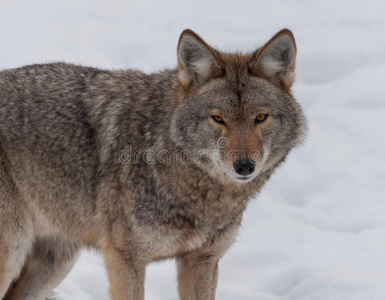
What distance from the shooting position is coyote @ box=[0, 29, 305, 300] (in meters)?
4.54

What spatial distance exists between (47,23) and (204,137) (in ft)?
25.2

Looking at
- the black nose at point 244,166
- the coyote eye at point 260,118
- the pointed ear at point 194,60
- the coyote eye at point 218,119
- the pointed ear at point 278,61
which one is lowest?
the black nose at point 244,166

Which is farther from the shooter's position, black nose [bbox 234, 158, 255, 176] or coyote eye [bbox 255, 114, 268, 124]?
coyote eye [bbox 255, 114, 268, 124]

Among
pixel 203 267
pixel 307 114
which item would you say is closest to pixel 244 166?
pixel 203 267

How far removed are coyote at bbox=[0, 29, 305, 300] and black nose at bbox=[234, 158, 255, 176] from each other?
57 mm

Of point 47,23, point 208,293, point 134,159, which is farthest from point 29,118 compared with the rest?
point 47,23

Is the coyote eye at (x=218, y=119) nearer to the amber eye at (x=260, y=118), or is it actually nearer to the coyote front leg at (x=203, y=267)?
the amber eye at (x=260, y=118)

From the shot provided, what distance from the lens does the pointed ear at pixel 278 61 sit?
Answer: 457 cm

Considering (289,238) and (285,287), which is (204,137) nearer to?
(285,287)

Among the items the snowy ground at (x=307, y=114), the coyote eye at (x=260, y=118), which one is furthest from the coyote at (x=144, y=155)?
the snowy ground at (x=307, y=114)

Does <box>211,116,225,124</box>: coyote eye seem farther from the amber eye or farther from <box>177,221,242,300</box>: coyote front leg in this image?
<box>177,221,242,300</box>: coyote front leg

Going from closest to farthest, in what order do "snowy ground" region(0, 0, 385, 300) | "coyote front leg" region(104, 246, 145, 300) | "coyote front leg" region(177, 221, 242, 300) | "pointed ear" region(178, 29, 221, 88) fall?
1. "pointed ear" region(178, 29, 221, 88)
2. "coyote front leg" region(104, 246, 145, 300)
3. "coyote front leg" region(177, 221, 242, 300)
4. "snowy ground" region(0, 0, 385, 300)

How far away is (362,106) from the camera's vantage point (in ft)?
31.0

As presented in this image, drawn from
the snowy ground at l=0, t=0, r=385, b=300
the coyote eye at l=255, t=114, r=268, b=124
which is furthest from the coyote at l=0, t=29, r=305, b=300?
the snowy ground at l=0, t=0, r=385, b=300
